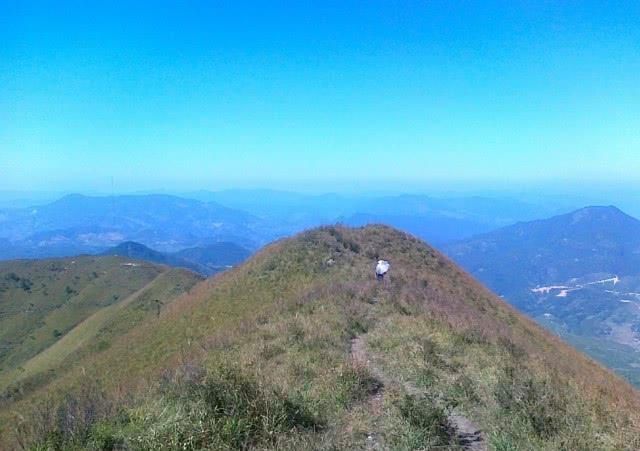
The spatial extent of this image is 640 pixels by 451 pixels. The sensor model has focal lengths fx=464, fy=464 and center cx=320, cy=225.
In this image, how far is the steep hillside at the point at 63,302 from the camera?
125 ft

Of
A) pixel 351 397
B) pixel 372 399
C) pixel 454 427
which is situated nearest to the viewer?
pixel 454 427

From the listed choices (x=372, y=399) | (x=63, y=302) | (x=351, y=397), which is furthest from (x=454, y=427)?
(x=63, y=302)

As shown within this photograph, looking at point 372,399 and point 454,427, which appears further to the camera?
point 372,399

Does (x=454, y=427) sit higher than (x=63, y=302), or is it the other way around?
(x=454, y=427)

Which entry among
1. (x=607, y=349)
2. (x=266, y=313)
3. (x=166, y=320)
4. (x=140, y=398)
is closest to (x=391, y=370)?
(x=140, y=398)

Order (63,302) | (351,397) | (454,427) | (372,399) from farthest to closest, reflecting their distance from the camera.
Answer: (63,302), (372,399), (351,397), (454,427)

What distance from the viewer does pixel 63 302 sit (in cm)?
6347

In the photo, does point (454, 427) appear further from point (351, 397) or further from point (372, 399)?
point (351, 397)

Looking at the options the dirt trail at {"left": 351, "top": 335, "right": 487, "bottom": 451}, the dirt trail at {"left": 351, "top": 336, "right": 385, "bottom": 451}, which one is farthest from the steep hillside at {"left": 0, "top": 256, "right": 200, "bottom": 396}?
the dirt trail at {"left": 351, "top": 335, "right": 487, "bottom": 451}

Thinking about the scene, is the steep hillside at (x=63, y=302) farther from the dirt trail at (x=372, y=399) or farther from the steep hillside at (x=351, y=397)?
the dirt trail at (x=372, y=399)

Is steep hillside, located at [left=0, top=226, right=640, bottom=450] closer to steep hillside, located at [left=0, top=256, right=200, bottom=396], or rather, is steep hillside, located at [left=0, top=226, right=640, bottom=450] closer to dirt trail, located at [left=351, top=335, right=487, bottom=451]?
dirt trail, located at [left=351, top=335, right=487, bottom=451]

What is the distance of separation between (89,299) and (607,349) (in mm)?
163240

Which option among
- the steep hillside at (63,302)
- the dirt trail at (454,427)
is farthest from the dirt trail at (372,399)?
the steep hillside at (63,302)

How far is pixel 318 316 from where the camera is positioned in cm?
1469
